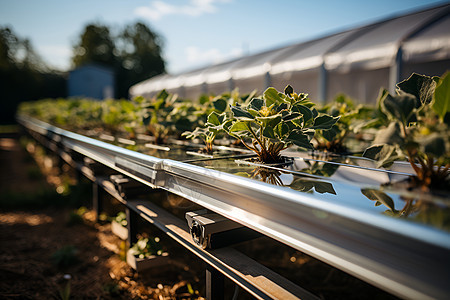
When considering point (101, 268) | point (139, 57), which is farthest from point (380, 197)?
point (139, 57)

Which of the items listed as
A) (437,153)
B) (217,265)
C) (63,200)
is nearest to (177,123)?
(217,265)

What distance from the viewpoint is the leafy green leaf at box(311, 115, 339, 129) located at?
1312mm

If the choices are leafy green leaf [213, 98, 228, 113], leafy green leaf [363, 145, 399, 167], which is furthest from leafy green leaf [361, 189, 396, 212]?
leafy green leaf [213, 98, 228, 113]

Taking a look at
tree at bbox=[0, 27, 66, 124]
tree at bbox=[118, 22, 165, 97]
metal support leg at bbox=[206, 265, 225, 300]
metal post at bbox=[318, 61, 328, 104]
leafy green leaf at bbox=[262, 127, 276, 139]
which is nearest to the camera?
leafy green leaf at bbox=[262, 127, 276, 139]

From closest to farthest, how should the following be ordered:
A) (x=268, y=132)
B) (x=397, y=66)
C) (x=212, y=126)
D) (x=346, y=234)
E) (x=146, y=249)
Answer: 1. (x=346, y=234)
2. (x=268, y=132)
3. (x=212, y=126)
4. (x=146, y=249)
5. (x=397, y=66)

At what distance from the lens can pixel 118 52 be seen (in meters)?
33.8

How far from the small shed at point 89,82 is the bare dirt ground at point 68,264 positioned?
49.7 ft

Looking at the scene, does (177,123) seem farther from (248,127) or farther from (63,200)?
(63,200)

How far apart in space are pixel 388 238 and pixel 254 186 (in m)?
0.41

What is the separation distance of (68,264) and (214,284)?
1.70m

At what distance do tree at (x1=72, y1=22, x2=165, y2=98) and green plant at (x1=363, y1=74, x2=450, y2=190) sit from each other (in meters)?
31.9

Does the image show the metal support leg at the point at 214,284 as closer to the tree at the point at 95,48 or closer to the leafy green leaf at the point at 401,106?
the leafy green leaf at the point at 401,106

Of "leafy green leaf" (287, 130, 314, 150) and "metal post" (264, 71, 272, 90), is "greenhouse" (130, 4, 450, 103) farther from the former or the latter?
"leafy green leaf" (287, 130, 314, 150)

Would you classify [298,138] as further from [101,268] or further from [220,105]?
[101,268]
